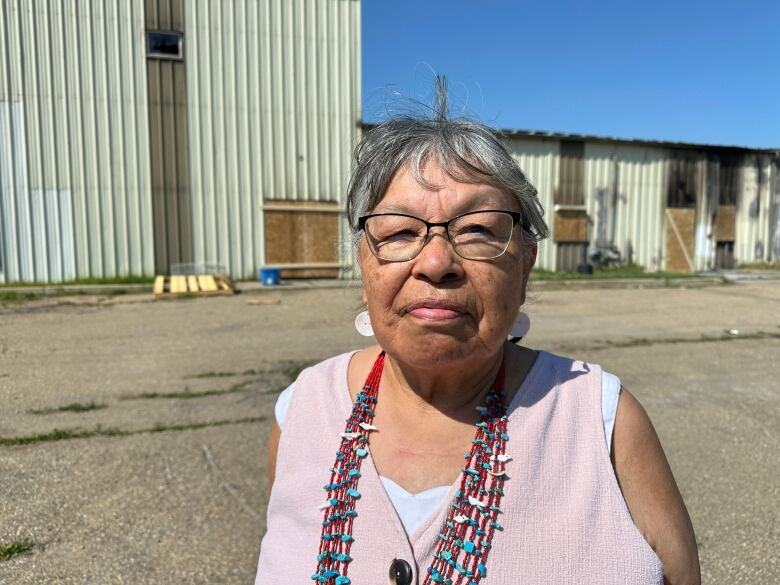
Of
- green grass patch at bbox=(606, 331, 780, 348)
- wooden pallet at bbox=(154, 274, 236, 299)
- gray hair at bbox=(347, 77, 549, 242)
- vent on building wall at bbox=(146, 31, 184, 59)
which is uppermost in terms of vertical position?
vent on building wall at bbox=(146, 31, 184, 59)

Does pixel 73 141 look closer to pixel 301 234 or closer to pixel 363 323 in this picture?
pixel 301 234

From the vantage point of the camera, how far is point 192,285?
40.6ft

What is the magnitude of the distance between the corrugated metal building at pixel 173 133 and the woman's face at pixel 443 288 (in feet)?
40.3

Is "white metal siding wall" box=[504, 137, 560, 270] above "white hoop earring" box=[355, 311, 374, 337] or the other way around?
above

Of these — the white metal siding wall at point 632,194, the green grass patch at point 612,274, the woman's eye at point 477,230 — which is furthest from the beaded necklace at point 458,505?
the white metal siding wall at point 632,194

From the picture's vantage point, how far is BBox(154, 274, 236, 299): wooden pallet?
11892 millimetres

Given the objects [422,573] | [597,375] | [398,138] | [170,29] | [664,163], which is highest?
[170,29]

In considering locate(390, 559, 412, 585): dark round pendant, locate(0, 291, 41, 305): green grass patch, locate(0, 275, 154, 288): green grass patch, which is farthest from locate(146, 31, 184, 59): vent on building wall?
locate(390, 559, 412, 585): dark round pendant

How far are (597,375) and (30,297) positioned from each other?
502 inches

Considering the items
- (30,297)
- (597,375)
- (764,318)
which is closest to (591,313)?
(764,318)

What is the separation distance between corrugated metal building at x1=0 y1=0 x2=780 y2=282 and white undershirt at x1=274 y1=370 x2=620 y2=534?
1236 cm

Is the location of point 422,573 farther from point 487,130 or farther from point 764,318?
point 764,318

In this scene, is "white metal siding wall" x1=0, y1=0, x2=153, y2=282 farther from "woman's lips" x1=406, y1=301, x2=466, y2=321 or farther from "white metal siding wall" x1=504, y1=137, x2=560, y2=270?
"woman's lips" x1=406, y1=301, x2=466, y2=321

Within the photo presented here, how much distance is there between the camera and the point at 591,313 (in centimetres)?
1034
